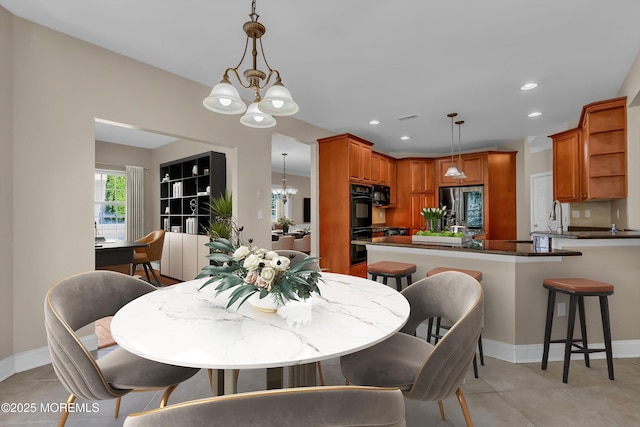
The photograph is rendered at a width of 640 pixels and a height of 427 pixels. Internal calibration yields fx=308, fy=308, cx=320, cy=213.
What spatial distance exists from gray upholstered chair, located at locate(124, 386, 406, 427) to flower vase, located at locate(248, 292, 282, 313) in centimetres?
63

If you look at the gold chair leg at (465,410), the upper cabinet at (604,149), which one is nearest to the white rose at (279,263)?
the gold chair leg at (465,410)

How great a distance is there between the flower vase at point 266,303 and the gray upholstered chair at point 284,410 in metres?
0.63

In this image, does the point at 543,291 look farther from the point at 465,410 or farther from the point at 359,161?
the point at 359,161

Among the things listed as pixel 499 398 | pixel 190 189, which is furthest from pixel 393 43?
pixel 190 189

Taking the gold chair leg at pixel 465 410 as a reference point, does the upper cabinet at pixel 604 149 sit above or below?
above

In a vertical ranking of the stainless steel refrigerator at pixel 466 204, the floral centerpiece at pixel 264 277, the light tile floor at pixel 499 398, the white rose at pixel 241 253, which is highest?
the stainless steel refrigerator at pixel 466 204

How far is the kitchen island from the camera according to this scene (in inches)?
98.0

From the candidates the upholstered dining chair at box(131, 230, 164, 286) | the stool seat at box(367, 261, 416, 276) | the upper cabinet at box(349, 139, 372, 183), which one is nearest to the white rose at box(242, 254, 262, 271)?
the stool seat at box(367, 261, 416, 276)

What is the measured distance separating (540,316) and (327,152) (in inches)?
139

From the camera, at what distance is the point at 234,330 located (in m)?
1.04

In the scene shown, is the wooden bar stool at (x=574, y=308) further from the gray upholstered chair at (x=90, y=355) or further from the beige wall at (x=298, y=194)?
the beige wall at (x=298, y=194)

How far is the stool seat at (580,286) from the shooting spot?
7.06 feet

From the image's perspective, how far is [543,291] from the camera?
2.53 m

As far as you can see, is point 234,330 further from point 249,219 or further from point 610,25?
point 610,25
